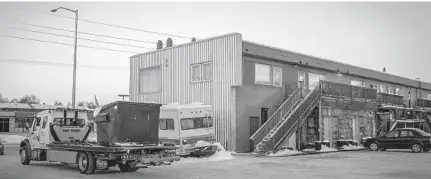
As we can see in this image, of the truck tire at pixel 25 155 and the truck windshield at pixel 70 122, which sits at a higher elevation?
the truck windshield at pixel 70 122

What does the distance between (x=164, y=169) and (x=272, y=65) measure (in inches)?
573

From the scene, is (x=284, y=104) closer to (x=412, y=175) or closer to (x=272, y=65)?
(x=272, y=65)

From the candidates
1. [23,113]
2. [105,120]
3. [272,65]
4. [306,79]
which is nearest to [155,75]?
[272,65]

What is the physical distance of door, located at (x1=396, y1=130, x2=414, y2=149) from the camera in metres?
27.2

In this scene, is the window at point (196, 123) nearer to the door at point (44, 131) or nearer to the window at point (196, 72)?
the window at point (196, 72)

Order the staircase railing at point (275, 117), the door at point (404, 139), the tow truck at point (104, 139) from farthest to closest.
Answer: the door at point (404, 139) < the staircase railing at point (275, 117) < the tow truck at point (104, 139)

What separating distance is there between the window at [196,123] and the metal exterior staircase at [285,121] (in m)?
3.10

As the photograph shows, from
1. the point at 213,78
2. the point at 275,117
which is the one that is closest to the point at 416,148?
the point at 275,117

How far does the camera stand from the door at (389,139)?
91.2ft

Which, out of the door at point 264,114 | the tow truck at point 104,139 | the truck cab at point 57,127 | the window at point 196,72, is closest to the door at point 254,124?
the door at point 264,114

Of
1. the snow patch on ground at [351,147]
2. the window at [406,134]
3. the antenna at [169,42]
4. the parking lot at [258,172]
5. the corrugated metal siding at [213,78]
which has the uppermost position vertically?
the antenna at [169,42]

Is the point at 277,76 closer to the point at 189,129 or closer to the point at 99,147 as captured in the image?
the point at 189,129

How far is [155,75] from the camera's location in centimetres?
3284

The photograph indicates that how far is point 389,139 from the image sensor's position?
2797cm
